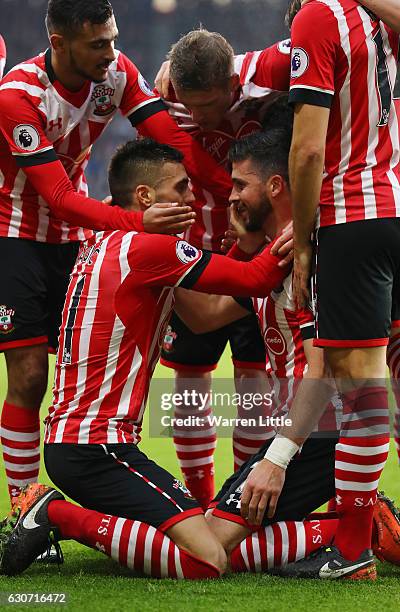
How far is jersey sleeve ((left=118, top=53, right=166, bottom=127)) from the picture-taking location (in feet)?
13.0

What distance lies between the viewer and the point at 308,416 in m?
3.05

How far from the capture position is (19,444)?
149 inches

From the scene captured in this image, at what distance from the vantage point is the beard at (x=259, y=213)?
3.46 metres

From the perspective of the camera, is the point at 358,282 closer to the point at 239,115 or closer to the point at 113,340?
the point at 113,340

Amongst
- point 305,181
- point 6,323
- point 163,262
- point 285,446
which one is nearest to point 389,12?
point 305,181

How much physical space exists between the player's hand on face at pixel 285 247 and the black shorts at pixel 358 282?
32 centimetres

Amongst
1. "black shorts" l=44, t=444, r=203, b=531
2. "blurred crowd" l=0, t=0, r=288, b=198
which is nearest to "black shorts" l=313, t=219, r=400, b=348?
"black shorts" l=44, t=444, r=203, b=531

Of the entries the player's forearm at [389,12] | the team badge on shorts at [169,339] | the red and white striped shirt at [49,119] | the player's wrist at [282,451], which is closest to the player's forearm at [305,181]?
the player's forearm at [389,12]

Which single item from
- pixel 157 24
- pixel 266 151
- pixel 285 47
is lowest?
pixel 266 151

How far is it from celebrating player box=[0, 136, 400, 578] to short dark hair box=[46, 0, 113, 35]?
86cm

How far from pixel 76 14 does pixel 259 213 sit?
1009mm

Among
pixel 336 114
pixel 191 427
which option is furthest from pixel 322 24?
pixel 191 427

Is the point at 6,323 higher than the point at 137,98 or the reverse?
the reverse

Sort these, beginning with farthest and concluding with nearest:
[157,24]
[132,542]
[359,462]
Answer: [157,24] → [132,542] → [359,462]
